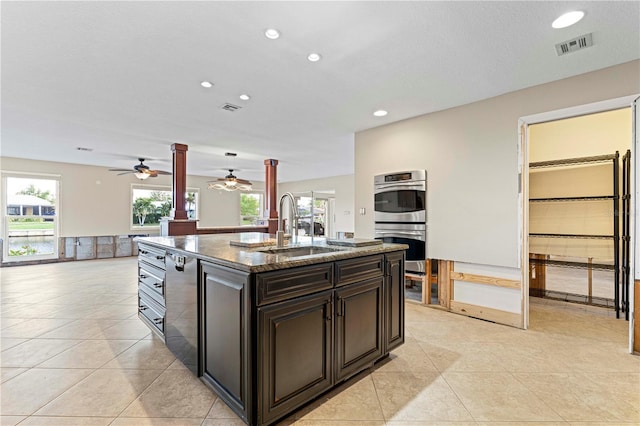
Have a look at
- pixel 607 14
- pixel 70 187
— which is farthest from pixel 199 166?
pixel 607 14

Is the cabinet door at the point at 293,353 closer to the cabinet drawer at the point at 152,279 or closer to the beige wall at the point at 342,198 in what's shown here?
the cabinet drawer at the point at 152,279

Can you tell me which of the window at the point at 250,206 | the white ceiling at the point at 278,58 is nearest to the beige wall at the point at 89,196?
the window at the point at 250,206

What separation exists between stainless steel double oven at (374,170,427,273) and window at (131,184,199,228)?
678 centimetres

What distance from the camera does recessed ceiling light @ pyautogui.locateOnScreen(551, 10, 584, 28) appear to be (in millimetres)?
1907

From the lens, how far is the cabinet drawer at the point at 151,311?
2.46 meters

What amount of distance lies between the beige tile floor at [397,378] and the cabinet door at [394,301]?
18cm

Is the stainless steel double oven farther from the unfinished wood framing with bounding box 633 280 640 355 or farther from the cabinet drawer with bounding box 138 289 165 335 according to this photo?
the cabinet drawer with bounding box 138 289 165 335

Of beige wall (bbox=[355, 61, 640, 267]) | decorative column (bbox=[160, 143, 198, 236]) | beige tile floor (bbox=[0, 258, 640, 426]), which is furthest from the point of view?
decorative column (bbox=[160, 143, 198, 236])

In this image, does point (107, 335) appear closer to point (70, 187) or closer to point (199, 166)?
point (199, 166)

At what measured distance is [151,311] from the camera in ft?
8.70

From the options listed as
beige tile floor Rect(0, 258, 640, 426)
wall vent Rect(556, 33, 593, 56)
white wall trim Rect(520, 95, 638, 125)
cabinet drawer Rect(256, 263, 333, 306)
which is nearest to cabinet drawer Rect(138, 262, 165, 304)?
beige tile floor Rect(0, 258, 640, 426)

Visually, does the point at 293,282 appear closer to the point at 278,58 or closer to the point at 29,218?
the point at 278,58

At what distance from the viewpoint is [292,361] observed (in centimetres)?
164

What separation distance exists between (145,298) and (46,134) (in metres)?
3.86
